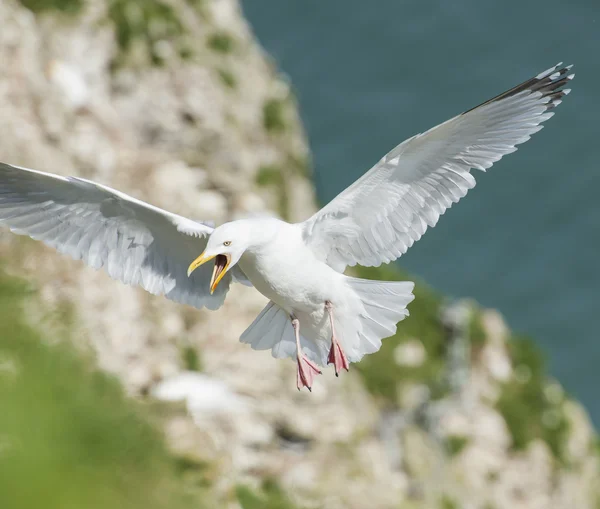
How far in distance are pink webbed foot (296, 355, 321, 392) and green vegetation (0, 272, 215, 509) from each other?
852 mm

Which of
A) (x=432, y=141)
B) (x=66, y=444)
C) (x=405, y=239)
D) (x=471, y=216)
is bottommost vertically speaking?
(x=66, y=444)

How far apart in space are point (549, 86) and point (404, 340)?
6.20 metres

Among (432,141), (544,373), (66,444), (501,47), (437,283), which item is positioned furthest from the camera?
(501,47)

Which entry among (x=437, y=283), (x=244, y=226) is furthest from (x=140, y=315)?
(x=437, y=283)

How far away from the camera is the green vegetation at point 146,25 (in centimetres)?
1017

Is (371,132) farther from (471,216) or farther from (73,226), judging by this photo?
(73,226)

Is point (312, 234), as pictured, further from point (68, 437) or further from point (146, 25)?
point (146, 25)

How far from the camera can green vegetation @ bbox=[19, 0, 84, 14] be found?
31.8 feet

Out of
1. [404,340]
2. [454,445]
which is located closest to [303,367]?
[454,445]

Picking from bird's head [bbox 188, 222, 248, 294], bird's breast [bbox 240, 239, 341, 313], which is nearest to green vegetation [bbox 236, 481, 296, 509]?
bird's breast [bbox 240, 239, 341, 313]

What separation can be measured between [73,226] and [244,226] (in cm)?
115

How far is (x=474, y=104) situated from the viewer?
15.8 meters

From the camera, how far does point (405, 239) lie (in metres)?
6.29

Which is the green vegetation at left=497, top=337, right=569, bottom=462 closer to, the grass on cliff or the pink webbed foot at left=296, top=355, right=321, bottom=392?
the grass on cliff
